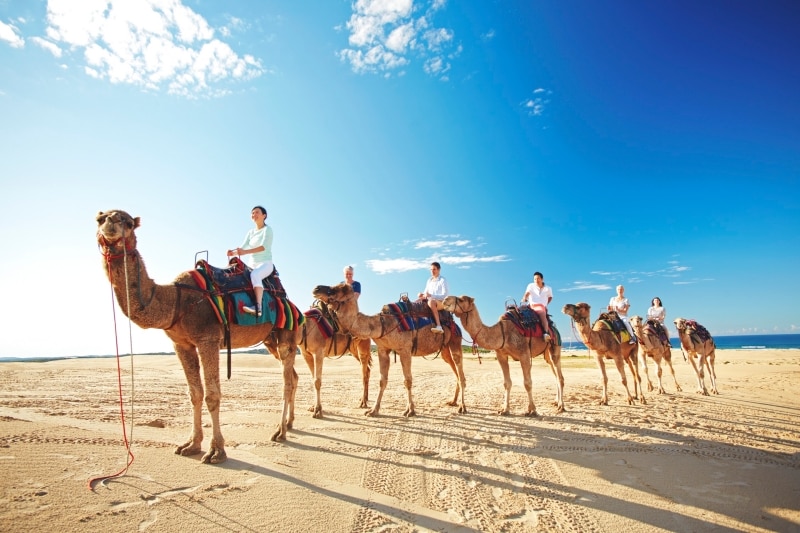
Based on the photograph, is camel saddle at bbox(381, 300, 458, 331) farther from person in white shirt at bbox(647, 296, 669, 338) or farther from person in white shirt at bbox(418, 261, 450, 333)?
person in white shirt at bbox(647, 296, 669, 338)

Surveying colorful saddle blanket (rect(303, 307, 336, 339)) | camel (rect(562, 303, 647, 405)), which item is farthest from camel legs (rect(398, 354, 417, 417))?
camel (rect(562, 303, 647, 405))

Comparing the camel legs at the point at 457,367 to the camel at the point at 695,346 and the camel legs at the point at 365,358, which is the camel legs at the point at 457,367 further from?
the camel at the point at 695,346

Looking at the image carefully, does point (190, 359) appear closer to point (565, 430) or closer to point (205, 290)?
point (205, 290)

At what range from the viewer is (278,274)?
743 cm

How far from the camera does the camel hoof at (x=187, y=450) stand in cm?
553

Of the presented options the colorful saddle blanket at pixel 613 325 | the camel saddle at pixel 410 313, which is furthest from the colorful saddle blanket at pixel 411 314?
the colorful saddle blanket at pixel 613 325

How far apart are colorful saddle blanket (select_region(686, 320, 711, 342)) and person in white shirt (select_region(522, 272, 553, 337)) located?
346 inches

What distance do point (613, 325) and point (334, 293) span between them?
987 centimetres

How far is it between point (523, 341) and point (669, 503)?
6055 millimetres

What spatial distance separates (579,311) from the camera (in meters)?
12.1

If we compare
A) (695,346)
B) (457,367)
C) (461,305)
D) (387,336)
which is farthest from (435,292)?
(695,346)

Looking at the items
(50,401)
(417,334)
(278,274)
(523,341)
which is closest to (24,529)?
(278,274)

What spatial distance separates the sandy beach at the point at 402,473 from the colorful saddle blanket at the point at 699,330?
6.52m

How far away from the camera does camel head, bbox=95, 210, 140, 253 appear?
4556 millimetres
